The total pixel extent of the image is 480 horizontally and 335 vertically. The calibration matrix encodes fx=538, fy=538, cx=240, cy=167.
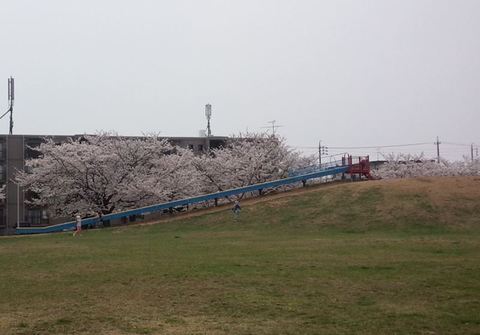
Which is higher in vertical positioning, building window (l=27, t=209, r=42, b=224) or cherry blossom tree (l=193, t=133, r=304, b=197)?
cherry blossom tree (l=193, t=133, r=304, b=197)

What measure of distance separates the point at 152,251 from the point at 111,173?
79.1 ft

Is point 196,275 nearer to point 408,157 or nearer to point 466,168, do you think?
point 466,168

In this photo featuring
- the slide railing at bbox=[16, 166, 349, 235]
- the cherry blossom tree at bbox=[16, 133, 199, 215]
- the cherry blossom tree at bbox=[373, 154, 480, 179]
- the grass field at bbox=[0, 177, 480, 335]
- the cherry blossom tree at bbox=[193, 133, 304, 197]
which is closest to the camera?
the grass field at bbox=[0, 177, 480, 335]

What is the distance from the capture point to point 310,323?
7902 mm

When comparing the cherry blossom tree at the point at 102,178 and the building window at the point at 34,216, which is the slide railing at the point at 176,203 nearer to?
the cherry blossom tree at the point at 102,178

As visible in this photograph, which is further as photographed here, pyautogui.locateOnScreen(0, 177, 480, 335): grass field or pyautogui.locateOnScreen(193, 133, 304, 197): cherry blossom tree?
pyautogui.locateOnScreen(193, 133, 304, 197): cherry blossom tree

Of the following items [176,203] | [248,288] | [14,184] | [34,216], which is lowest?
[34,216]

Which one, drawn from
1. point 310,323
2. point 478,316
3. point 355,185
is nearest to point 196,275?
point 310,323

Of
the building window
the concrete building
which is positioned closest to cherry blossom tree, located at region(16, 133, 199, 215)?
the concrete building

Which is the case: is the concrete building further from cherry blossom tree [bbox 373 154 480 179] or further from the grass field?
the grass field

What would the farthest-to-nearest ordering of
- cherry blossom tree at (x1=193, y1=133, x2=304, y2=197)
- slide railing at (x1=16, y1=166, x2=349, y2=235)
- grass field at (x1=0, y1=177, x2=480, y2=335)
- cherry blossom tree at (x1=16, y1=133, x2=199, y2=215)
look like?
cherry blossom tree at (x1=193, y1=133, x2=304, y2=197)
cherry blossom tree at (x1=16, y1=133, x2=199, y2=215)
slide railing at (x1=16, y1=166, x2=349, y2=235)
grass field at (x1=0, y1=177, x2=480, y2=335)

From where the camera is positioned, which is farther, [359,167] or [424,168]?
[424,168]

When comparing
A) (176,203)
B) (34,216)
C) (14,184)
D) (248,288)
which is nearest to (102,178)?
(176,203)

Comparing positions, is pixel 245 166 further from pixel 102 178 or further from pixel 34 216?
pixel 34 216
